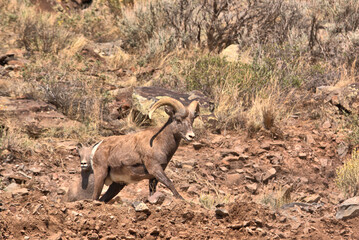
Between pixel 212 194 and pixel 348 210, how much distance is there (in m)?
2.79

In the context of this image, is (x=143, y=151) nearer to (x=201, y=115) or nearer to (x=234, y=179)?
(x=234, y=179)

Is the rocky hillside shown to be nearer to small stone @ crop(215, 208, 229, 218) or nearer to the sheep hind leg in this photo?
small stone @ crop(215, 208, 229, 218)

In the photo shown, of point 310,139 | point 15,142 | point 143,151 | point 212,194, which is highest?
point 143,151

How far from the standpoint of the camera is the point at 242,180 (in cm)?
1011

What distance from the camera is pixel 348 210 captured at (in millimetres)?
7160

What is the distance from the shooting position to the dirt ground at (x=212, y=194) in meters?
5.96

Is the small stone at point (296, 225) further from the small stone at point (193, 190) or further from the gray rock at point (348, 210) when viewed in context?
the small stone at point (193, 190)

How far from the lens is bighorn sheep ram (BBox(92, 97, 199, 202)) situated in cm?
741

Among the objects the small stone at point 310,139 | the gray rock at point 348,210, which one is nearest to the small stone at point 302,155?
the small stone at point 310,139

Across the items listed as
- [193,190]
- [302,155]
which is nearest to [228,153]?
[302,155]

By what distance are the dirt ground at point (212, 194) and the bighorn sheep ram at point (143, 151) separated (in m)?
0.49

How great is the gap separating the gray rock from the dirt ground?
0.16 m

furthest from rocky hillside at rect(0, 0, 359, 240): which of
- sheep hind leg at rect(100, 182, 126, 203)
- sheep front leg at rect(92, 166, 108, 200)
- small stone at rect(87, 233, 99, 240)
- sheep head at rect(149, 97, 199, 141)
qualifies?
sheep head at rect(149, 97, 199, 141)

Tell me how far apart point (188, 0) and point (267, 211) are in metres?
11.1
